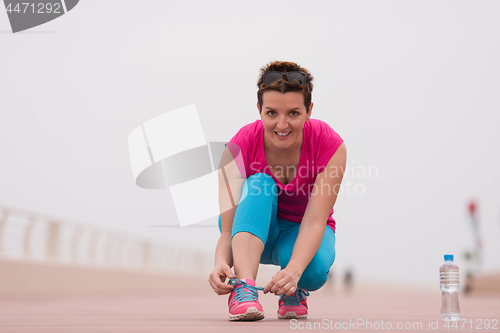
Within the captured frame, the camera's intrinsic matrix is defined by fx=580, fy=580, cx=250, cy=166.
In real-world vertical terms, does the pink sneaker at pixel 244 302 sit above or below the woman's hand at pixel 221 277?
below

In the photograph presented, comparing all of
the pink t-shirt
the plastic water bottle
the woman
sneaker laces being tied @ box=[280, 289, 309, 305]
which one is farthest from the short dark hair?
the plastic water bottle

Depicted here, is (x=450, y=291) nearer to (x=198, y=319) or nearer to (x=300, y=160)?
(x=300, y=160)

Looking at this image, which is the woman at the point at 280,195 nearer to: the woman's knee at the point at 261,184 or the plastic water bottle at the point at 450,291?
the woman's knee at the point at 261,184

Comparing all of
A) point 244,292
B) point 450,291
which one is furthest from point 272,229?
point 450,291

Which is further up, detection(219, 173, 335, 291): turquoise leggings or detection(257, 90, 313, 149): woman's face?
detection(257, 90, 313, 149): woman's face

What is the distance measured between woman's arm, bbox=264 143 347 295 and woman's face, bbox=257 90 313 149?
0.23 m

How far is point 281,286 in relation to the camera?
2.41 m

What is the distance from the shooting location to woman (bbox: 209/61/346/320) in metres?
2.57

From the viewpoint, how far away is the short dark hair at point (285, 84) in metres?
2.71

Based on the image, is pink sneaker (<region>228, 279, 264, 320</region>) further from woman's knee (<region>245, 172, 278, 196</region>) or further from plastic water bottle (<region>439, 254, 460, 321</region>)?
plastic water bottle (<region>439, 254, 460, 321</region>)

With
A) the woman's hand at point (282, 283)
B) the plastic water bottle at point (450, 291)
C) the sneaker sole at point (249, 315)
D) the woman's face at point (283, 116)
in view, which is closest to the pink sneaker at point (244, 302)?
the sneaker sole at point (249, 315)

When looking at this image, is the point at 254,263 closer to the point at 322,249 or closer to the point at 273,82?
the point at 322,249

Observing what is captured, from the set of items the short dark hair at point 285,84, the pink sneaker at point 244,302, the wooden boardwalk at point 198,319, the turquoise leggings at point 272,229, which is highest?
the short dark hair at point 285,84

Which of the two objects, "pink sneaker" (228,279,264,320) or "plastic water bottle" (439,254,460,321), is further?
"plastic water bottle" (439,254,460,321)
